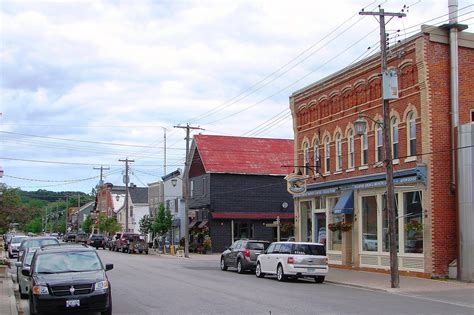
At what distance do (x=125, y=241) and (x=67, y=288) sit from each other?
145 feet

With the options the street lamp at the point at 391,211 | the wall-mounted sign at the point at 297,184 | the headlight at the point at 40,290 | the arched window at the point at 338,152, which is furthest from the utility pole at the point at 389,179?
the headlight at the point at 40,290

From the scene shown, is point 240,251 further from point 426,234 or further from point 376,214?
point 426,234

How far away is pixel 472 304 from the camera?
58.4 feet

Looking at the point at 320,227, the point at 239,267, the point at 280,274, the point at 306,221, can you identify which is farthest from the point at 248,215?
the point at 280,274

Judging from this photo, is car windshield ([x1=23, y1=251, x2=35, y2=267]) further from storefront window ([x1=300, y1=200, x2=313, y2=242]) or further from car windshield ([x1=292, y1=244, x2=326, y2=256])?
storefront window ([x1=300, y1=200, x2=313, y2=242])

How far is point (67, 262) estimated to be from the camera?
15273 mm

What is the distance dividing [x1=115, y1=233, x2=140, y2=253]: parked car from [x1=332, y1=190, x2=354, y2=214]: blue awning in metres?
28.9

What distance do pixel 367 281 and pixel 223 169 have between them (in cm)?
3062

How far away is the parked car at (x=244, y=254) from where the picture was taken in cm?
2984

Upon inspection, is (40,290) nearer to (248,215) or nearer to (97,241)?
(248,215)

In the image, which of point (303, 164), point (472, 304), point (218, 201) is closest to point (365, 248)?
point (303, 164)

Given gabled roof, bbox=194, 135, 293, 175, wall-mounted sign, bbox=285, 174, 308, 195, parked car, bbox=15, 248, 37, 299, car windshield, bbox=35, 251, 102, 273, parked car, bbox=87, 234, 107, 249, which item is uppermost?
gabled roof, bbox=194, 135, 293, 175

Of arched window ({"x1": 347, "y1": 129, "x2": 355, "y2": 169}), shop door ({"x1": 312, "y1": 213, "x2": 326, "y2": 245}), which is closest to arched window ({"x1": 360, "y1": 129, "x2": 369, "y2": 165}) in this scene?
arched window ({"x1": 347, "y1": 129, "x2": 355, "y2": 169})

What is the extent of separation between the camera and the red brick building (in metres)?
26.1
